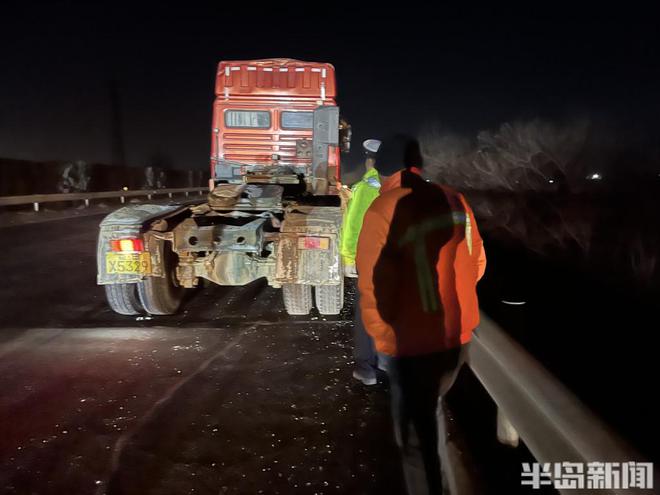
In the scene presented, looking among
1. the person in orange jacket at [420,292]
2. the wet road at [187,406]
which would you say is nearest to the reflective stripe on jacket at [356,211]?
the wet road at [187,406]

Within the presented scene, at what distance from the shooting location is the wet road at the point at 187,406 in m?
3.22

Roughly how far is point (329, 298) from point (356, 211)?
90.8 inches

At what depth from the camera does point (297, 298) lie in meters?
6.58

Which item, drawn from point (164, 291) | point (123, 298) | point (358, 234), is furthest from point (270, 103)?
point (358, 234)

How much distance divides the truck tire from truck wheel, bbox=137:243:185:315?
0.38 ft

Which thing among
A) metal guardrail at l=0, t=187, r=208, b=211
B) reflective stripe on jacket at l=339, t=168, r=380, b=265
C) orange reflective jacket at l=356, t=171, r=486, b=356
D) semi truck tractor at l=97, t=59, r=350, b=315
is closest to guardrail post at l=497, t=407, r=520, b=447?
orange reflective jacket at l=356, t=171, r=486, b=356

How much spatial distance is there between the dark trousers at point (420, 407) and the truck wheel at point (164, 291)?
4.50 metres

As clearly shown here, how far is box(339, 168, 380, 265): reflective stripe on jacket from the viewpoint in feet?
14.3

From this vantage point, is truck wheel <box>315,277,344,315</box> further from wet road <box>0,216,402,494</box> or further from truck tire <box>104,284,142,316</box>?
truck tire <box>104,284,142,316</box>

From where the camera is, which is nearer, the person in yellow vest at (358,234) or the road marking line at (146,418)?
the road marking line at (146,418)

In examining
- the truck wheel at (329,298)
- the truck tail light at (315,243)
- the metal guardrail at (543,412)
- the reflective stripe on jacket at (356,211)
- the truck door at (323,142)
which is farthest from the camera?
the truck door at (323,142)

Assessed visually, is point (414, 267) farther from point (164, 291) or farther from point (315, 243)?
point (164, 291)

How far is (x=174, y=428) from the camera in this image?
3.81 metres

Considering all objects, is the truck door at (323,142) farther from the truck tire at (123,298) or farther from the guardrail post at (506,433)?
the guardrail post at (506,433)
